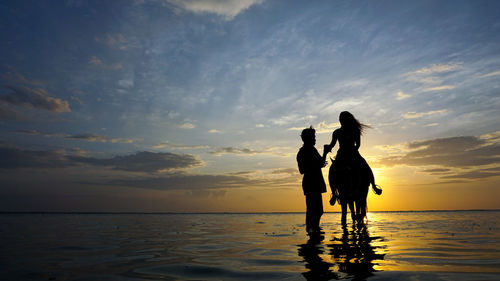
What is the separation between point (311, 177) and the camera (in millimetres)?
8555

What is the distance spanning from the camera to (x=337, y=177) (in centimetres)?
912

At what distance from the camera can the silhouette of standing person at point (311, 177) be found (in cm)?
849

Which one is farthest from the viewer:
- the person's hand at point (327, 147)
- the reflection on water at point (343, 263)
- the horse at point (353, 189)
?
the person's hand at point (327, 147)

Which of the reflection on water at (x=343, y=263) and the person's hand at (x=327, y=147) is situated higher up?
the person's hand at (x=327, y=147)

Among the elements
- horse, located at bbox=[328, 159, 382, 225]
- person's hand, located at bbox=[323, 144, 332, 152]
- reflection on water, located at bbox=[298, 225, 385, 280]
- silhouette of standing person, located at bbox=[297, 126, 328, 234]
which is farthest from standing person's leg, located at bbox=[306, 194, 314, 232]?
reflection on water, located at bbox=[298, 225, 385, 280]

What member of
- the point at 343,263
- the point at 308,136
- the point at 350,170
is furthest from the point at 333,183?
the point at 343,263

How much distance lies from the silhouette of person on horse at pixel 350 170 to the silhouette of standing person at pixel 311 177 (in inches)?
22.1

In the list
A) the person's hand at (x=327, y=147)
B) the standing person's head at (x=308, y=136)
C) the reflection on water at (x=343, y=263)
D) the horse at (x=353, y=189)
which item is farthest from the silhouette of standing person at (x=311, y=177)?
the reflection on water at (x=343, y=263)

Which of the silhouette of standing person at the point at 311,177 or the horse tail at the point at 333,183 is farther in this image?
the horse tail at the point at 333,183

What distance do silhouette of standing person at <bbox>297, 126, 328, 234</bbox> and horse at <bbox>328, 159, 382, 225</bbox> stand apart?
1.83ft

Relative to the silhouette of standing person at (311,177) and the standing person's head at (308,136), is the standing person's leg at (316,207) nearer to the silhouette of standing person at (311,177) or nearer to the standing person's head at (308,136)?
the silhouette of standing person at (311,177)

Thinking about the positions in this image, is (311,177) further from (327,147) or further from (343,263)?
(343,263)

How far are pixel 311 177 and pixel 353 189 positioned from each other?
127cm

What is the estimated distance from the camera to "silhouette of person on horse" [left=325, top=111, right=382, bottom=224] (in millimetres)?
8789
